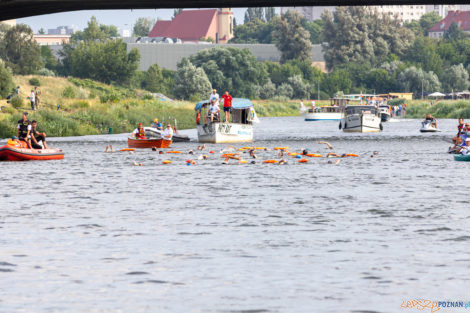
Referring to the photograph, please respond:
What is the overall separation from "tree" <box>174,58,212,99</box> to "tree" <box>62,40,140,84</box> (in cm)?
936

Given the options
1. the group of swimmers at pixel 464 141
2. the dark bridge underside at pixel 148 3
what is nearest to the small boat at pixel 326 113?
the dark bridge underside at pixel 148 3

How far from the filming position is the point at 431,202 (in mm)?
27094

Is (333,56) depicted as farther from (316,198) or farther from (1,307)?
(1,307)

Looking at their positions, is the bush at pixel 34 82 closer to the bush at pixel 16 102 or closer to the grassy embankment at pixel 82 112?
the grassy embankment at pixel 82 112

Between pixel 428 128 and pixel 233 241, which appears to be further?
pixel 428 128

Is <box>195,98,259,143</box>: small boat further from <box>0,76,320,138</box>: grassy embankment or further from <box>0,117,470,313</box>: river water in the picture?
<box>0,117,470,313</box>: river water

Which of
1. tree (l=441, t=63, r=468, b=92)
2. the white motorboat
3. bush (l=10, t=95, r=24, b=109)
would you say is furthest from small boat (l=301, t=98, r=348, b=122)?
tree (l=441, t=63, r=468, b=92)

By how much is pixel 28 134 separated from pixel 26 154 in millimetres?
1183

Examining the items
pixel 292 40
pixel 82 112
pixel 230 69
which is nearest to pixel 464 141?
pixel 82 112

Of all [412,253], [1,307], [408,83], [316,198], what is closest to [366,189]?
[316,198]

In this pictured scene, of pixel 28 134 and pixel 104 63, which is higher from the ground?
pixel 104 63

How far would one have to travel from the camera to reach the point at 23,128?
45031mm

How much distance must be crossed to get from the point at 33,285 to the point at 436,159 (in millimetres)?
34637

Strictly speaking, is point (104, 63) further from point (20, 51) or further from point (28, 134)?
point (28, 134)
